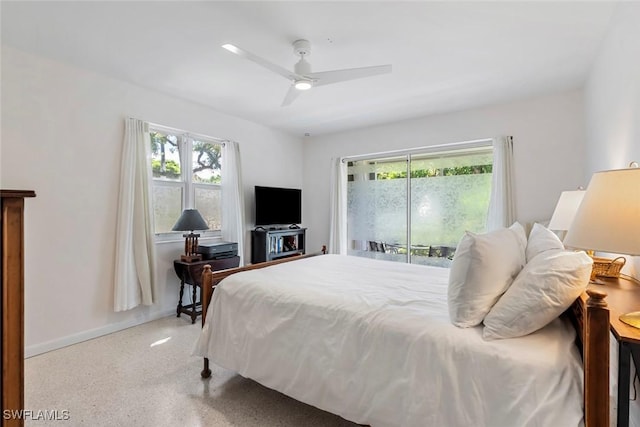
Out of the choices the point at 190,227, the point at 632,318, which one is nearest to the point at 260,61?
the point at 190,227

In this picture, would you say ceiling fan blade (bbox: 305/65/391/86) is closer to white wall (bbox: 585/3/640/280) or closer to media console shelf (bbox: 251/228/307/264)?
white wall (bbox: 585/3/640/280)

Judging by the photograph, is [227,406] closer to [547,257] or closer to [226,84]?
[547,257]

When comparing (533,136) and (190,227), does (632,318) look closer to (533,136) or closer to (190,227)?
(533,136)

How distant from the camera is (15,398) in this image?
1.08 m

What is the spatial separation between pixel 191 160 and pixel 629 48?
4133mm

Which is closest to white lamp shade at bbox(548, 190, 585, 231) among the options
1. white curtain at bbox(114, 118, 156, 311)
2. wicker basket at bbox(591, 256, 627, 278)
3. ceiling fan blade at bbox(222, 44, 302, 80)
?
wicker basket at bbox(591, 256, 627, 278)

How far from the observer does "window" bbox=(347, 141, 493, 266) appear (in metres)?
4.05

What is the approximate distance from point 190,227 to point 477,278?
2.96m

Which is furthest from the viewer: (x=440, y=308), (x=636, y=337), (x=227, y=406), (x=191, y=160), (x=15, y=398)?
(x=191, y=160)

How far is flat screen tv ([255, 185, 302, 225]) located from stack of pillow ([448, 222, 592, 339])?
3.45 m

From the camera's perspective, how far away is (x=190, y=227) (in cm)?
338

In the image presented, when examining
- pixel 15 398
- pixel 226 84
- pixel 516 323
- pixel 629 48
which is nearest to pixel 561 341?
pixel 516 323

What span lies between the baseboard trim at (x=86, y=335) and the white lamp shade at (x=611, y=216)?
384 cm

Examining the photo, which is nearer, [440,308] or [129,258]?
[440,308]
